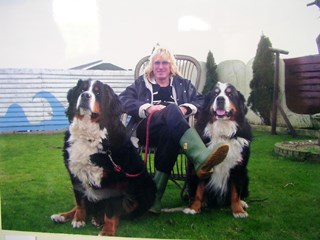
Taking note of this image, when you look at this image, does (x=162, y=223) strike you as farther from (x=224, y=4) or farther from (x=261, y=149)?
(x=224, y=4)

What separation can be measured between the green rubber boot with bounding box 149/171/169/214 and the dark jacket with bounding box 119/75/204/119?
0.42 meters

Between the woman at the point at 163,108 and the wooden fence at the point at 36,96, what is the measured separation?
14cm

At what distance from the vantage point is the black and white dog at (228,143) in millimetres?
2463

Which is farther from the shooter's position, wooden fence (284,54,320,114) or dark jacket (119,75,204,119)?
dark jacket (119,75,204,119)

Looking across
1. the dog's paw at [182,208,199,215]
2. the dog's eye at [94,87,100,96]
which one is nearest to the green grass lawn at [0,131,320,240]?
the dog's paw at [182,208,199,215]

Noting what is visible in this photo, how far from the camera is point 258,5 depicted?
256cm

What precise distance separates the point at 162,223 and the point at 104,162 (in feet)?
1.86

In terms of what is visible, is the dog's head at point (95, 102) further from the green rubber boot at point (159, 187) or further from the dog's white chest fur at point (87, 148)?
the green rubber boot at point (159, 187)

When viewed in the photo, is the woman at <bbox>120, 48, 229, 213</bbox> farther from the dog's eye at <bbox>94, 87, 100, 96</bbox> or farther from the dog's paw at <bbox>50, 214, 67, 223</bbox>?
the dog's paw at <bbox>50, 214, 67, 223</bbox>

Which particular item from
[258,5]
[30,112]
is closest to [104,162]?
[30,112]

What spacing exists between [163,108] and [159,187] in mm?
545

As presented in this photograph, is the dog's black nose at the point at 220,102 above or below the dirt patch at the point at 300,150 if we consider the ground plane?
above

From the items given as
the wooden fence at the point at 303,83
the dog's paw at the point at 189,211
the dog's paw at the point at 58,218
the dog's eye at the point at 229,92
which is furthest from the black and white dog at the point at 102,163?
the wooden fence at the point at 303,83

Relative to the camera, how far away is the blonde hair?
264 cm
